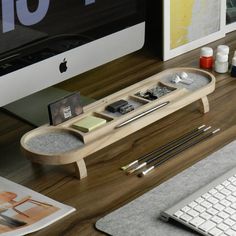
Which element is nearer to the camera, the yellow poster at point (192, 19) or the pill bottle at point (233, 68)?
the pill bottle at point (233, 68)

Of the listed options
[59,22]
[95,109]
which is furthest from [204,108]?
[59,22]

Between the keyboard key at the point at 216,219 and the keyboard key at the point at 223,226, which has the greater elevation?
the keyboard key at the point at 216,219

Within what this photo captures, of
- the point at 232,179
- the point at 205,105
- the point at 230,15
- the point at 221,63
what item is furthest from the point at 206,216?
the point at 230,15

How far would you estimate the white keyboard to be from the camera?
95cm

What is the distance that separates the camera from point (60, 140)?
1146 mm

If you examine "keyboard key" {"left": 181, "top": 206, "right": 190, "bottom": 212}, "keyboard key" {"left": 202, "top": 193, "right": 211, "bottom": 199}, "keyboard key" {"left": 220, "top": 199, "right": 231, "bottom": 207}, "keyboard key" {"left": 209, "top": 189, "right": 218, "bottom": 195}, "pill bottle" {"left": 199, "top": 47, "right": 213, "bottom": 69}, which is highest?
"pill bottle" {"left": 199, "top": 47, "right": 213, "bottom": 69}

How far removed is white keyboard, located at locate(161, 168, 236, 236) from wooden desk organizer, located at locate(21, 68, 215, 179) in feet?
0.67

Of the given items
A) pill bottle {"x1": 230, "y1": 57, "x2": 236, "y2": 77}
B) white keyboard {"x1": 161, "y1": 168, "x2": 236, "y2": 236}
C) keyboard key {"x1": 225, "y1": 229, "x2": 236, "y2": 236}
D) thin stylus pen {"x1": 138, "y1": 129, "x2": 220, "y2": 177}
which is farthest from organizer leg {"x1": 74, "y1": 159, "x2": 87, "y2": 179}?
pill bottle {"x1": 230, "y1": 57, "x2": 236, "y2": 77}

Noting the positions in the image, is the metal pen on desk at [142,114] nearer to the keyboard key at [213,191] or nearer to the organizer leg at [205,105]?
the organizer leg at [205,105]

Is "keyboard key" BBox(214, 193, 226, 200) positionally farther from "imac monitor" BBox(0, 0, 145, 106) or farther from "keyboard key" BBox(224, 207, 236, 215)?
"imac monitor" BBox(0, 0, 145, 106)

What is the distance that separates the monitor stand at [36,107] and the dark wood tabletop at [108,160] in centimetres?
2

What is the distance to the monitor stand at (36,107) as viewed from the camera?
1328mm

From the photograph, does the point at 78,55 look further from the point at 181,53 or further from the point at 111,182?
the point at 181,53

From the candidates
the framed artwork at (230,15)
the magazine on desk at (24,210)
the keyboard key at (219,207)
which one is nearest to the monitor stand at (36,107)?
the magazine on desk at (24,210)
